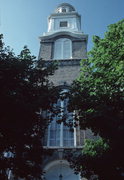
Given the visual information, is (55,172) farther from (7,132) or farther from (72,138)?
(7,132)

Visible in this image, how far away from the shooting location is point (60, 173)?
1312 cm

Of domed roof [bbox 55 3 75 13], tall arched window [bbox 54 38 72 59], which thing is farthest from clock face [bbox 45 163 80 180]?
domed roof [bbox 55 3 75 13]

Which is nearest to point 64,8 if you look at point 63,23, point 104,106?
point 63,23

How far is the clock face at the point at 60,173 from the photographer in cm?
1291

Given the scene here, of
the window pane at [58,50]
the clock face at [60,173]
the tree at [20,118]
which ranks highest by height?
the window pane at [58,50]

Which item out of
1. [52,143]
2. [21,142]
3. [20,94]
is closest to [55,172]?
[52,143]

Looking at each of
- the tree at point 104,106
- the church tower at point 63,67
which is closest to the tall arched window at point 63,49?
the church tower at point 63,67

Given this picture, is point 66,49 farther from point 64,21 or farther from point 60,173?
point 60,173

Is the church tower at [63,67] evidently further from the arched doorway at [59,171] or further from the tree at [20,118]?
the tree at [20,118]

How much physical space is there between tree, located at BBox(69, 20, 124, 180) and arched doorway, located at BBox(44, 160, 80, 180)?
3.77m

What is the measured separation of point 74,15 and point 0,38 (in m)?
21.9

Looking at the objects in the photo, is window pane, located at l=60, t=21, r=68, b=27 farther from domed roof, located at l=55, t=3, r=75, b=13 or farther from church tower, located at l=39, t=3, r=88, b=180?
domed roof, located at l=55, t=3, r=75, b=13

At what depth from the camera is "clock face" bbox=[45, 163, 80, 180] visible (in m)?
12.9

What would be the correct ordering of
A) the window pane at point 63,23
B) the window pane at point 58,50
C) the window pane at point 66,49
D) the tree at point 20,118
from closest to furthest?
the tree at point 20,118, the window pane at point 66,49, the window pane at point 58,50, the window pane at point 63,23
